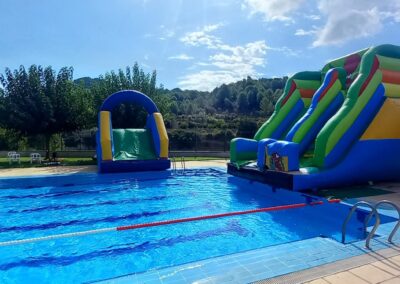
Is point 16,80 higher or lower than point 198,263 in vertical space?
higher

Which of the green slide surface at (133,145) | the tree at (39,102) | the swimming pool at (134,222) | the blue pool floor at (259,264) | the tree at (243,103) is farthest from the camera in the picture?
the tree at (243,103)

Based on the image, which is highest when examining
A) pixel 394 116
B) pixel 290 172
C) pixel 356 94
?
pixel 356 94

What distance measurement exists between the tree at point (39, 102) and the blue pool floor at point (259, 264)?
12.2 metres

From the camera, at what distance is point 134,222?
5500mm

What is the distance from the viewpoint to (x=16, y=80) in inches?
525

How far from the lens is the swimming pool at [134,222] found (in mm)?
3904

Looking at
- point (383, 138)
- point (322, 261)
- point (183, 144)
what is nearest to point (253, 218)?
point (322, 261)

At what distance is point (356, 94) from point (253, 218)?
12.8 ft

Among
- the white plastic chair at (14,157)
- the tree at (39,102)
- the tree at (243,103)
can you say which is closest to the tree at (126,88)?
the tree at (39,102)

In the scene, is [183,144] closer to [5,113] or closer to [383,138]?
[5,113]

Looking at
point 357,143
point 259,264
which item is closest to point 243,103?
point 357,143

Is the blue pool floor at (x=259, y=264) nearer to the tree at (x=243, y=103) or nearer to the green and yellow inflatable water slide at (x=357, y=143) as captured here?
the green and yellow inflatable water slide at (x=357, y=143)

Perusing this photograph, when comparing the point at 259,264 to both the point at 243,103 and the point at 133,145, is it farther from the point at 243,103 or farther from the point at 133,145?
the point at 243,103

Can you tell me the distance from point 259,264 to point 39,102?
→ 12861mm
